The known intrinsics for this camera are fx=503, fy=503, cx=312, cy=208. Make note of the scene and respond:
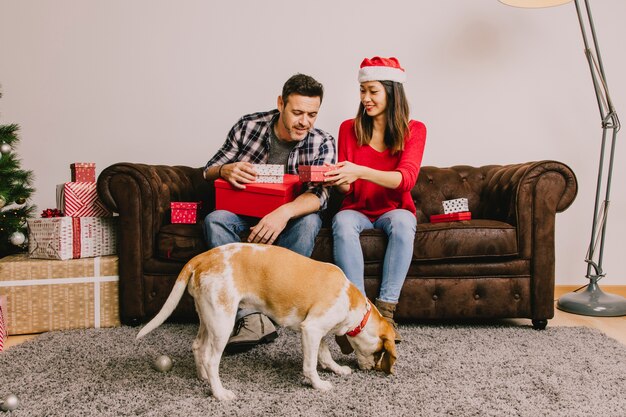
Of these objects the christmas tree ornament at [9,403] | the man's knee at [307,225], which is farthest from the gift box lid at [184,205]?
the christmas tree ornament at [9,403]

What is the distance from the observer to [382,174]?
2215 mm

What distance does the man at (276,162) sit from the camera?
208cm

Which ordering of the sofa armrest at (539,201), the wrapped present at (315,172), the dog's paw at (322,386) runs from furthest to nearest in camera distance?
the sofa armrest at (539,201)
the wrapped present at (315,172)
the dog's paw at (322,386)

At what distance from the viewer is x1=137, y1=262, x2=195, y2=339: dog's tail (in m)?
1.49

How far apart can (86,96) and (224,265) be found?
88.4 inches

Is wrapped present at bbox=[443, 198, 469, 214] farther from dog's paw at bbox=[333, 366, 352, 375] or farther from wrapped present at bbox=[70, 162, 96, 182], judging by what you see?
wrapped present at bbox=[70, 162, 96, 182]

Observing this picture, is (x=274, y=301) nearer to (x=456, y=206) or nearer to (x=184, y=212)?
(x=184, y=212)

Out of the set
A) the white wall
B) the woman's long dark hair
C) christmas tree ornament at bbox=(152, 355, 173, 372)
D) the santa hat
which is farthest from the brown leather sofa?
the white wall

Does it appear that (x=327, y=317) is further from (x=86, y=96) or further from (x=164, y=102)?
(x=86, y=96)

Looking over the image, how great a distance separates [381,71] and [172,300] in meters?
1.52

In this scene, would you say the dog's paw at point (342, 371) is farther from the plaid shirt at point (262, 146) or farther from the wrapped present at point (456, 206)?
the wrapped present at point (456, 206)

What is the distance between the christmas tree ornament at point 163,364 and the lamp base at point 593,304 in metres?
2.20

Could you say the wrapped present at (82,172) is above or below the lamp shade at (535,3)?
below

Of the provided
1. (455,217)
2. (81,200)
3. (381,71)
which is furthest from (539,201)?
(81,200)
